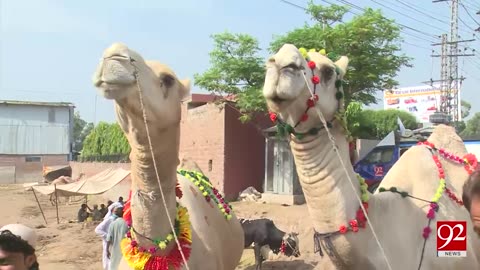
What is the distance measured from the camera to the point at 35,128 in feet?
155

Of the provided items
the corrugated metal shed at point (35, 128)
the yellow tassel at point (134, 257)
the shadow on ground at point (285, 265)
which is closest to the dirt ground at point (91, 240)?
the shadow on ground at point (285, 265)

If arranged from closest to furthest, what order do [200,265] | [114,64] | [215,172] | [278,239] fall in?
[114,64] → [200,265] → [278,239] → [215,172]

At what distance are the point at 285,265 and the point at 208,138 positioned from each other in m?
9.94

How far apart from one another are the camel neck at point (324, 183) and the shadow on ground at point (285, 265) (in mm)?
7561

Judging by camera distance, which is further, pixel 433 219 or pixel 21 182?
pixel 21 182

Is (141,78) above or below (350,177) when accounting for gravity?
above

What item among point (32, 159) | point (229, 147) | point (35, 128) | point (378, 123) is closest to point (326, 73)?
point (229, 147)

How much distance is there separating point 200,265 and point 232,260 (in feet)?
4.16

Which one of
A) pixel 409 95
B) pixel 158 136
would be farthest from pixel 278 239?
pixel 409 95

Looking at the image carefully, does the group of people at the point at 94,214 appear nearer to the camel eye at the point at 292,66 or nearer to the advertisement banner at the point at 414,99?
the camel eye at the point at 292,66

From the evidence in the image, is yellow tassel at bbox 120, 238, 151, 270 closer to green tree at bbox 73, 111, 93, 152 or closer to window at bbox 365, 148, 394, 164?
window at bbox 365, 148, 394, 164

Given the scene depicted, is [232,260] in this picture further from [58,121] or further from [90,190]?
[58,121]

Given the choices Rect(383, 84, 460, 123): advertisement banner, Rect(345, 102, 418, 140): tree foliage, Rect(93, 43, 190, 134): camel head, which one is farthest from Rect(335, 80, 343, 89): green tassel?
Rect(383, 84, 460, 123): advertisement banner

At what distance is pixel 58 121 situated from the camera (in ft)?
160
